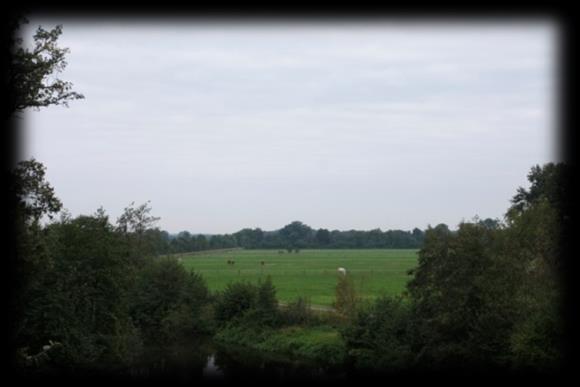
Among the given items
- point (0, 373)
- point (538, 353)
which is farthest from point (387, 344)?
point (0, 373)

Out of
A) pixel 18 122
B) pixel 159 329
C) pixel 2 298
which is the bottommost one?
pixel 159 329

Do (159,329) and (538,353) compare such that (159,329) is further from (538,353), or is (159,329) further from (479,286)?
(538,353)

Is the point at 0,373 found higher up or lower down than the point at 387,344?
higher up

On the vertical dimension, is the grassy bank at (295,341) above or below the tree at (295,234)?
below

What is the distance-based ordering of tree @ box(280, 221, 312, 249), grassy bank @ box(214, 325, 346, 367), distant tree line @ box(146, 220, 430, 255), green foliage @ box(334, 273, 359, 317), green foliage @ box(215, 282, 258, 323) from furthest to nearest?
1. tree @ box(280, 221, 312, 249)
2. distant tree line @ box(146, 220, 430, 255)
3. green foliage @ box(215, 282, 258, 323)
4. green foliage @ box(334, 273, 359, 317)
5. grassy bank @ box(214, 325, 346, 367)

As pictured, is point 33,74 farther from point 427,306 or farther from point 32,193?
point 427,306

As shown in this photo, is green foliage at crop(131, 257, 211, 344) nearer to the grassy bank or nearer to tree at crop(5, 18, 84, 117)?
the grassy bank

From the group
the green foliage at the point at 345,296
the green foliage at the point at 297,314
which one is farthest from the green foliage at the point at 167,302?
the green foliage at the point at 345,296

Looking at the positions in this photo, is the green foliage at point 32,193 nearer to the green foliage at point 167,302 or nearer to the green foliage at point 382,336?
the green foliage at point 382,336

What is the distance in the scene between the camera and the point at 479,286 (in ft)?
55.0

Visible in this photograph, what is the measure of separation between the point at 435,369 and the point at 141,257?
15.5 metres

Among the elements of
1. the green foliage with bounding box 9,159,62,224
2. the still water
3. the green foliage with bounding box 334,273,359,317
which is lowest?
the still water

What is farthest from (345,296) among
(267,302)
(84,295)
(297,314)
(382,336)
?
(84,295)

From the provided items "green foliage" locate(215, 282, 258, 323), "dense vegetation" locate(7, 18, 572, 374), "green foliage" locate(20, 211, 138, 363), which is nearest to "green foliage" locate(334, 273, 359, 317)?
"dense vegetation" locate(7, 18, 572, 374)
